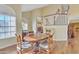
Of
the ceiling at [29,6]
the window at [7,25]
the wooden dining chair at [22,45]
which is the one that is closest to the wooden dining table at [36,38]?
the wooden dining chair at [22,45]

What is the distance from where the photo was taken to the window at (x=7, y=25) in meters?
1.24

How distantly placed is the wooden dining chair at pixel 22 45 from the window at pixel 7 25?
84 mm

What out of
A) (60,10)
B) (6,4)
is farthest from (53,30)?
(6,4)

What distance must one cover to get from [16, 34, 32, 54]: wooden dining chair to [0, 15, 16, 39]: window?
8 centimetres

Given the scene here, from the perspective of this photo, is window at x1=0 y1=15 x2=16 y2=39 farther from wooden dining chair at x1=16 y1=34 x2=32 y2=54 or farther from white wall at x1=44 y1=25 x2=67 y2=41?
white wall at x1=44 y1=25 x2=67 y2=41

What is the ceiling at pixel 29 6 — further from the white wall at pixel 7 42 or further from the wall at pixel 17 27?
the white wall at pixel 7 42

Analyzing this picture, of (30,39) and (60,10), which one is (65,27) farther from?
(30,39)

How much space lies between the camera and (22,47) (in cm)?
126

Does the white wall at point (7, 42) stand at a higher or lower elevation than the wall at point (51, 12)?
lower

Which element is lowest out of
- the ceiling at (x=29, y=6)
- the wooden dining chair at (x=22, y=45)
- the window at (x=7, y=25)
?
the wooden dining chair at (x=22, y=45)

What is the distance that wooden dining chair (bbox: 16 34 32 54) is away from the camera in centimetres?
125

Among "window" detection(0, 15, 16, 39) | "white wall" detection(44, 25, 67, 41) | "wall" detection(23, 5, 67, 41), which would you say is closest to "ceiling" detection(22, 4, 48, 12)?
"wall" detection(23, 5, 67, 41)

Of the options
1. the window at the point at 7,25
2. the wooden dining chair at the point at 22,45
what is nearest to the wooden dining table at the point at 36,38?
the wooden dining chair at the point at 22,45
